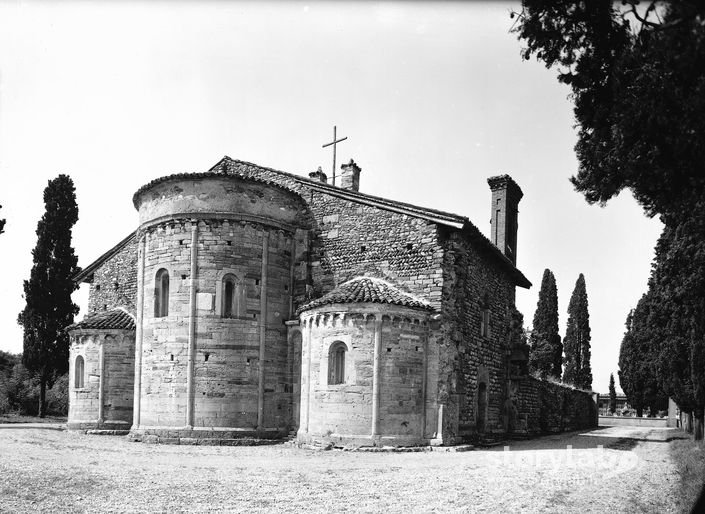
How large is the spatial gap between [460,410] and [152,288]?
404 inches

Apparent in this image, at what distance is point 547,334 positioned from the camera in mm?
47094

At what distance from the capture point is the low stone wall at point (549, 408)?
26.0 metres

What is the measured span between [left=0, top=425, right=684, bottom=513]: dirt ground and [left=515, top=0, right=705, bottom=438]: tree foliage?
15.8 ft

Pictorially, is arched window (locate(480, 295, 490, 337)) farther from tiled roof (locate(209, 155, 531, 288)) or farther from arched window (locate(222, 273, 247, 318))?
arched window (locate(222, 273, 247, 318))

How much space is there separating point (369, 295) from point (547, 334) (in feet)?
106

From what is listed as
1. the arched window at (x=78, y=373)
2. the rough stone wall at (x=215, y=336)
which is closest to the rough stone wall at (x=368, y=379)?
the rough stone wall at (x=215, y=336)

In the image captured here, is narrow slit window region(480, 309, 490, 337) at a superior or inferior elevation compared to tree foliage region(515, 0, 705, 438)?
inferior

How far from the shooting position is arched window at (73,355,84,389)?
23.6 metres

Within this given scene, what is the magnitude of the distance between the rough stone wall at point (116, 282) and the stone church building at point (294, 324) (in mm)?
3022

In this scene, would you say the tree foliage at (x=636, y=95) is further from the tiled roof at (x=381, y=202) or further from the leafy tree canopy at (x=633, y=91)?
the tiled roof at (x=381, y=202)

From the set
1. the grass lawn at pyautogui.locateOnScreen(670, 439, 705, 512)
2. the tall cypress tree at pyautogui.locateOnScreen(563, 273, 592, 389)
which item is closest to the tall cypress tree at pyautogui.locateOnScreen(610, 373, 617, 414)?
the tall cypress tree at pyautogui.locateOnScreen(563, 273, 592, 389)

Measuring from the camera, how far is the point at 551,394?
30344 millimetres

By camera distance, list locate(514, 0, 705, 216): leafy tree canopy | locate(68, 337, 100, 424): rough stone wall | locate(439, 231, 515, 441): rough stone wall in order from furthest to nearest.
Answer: locate(68, 337, 100, 424): rough stone wall, locate(439, 231, 515, 441): rough stone wall, locate(514, 0, 705, 216): leafy tree canopy

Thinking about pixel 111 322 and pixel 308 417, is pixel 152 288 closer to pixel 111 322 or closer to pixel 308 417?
pixel 111 322
